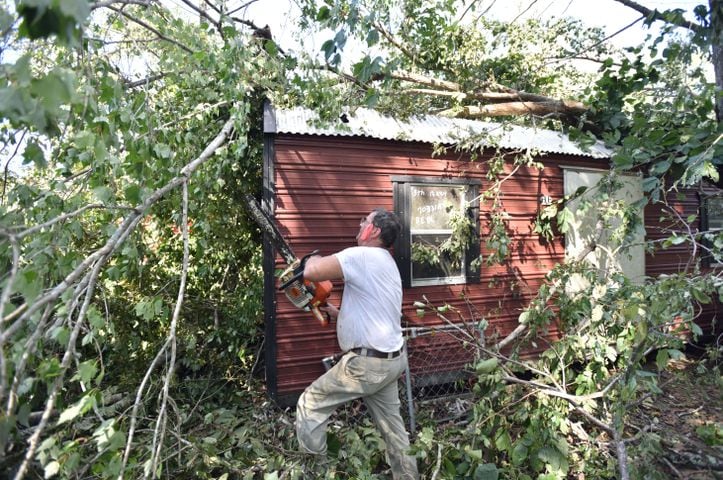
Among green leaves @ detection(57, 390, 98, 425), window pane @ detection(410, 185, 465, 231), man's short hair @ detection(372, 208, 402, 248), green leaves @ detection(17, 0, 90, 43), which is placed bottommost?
green leaves @ detection(57, 390, 98, 425)

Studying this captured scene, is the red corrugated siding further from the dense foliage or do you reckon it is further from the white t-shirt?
the white t-shirt

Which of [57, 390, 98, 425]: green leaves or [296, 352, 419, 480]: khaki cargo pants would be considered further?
[296, 352, 419, 480]: khaki cargo pants

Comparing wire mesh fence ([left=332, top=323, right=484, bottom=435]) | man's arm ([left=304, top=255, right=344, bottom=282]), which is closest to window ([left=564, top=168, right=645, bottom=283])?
wire mesh fence ([left=332, top=323, right=484, bottom=435])

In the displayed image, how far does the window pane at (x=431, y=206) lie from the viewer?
5.01 metres

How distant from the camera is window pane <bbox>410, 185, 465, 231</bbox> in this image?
501 centimetres

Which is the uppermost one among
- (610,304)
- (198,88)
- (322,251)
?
(198,88)

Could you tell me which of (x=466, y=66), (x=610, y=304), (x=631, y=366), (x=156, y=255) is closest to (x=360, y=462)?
(x=631, y=366)

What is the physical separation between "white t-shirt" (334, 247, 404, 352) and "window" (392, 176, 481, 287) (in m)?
1.72

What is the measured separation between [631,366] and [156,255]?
14.2 ft

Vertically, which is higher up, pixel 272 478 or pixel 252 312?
pixel 252 312

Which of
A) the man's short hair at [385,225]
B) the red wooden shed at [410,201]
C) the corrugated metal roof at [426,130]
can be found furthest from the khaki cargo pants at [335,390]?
the corrugated metal roof at [426,130]

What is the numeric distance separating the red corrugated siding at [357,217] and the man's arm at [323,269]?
1.49 meters

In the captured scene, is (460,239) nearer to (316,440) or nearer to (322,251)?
(322,251)

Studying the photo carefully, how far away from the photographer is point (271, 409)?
13.9 ft
